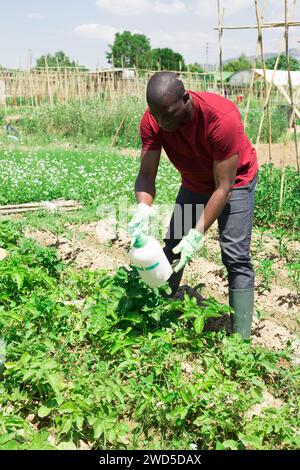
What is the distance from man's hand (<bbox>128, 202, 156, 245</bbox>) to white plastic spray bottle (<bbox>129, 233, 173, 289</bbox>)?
0.14ft

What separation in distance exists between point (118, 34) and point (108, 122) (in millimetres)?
57760

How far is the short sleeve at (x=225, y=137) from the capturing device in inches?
95.3

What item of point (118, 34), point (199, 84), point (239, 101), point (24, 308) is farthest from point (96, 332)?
point (118, 34)

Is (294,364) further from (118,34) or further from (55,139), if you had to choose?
(118,34)

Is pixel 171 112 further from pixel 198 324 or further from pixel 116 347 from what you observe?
pixel 116 347

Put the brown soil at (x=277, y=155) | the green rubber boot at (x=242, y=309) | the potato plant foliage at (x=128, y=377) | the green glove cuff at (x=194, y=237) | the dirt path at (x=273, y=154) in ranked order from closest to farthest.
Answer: the potato plant foliage at (x=128, y=377), the green glove cuff at (x=194, y=237), the green rubber boot at (x=242, y=309), the brown soil at (x=277, y=155), the dirt path at (x=273, y=154)

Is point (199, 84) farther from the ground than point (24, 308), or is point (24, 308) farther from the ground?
point (199, 84)

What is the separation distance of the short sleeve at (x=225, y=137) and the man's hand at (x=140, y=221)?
1.45ft

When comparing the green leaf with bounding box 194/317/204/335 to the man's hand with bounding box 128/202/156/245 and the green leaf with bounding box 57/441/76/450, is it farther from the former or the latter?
the green leaf with bounding box 57/441/76/450

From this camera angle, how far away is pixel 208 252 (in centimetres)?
454

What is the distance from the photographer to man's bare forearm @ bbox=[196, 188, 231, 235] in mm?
2490

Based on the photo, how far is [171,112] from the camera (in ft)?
7.61

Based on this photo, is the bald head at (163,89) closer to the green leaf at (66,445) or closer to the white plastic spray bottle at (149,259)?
the white plastic spray bottle at (149,259)

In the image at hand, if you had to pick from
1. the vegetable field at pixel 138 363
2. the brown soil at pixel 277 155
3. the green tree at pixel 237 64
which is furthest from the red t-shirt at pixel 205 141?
the green tree at pixel 237 64
